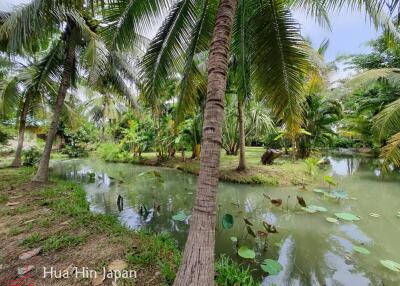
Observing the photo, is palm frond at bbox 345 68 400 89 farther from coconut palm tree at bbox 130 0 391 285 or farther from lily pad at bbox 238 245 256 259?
lily pad at bbox 238 245 256 259

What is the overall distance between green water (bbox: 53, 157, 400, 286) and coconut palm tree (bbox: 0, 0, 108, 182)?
348 centimetres

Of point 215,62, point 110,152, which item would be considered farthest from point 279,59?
point 110,152

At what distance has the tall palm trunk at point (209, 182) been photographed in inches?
85.1

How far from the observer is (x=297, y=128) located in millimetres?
4305

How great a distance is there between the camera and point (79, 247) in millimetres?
3254

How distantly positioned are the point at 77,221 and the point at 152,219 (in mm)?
1510

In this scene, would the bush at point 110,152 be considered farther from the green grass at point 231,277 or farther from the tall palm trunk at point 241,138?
the green grass at point 231,277

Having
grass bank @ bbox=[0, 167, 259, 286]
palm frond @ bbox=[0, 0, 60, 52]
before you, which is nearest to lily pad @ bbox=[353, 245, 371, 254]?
grass bank @ bbox=[0, 167, 259, 286]

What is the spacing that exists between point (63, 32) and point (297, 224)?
8.12m

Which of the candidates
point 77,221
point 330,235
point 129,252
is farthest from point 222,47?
point 330,235

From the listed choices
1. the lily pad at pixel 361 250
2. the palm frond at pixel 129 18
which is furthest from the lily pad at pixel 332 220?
the palm frond at pixel 129 18

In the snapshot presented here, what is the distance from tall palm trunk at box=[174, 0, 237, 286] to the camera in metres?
2.16

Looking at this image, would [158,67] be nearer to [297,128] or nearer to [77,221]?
[297,128]

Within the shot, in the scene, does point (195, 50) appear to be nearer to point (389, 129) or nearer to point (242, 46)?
point (242, 46)
